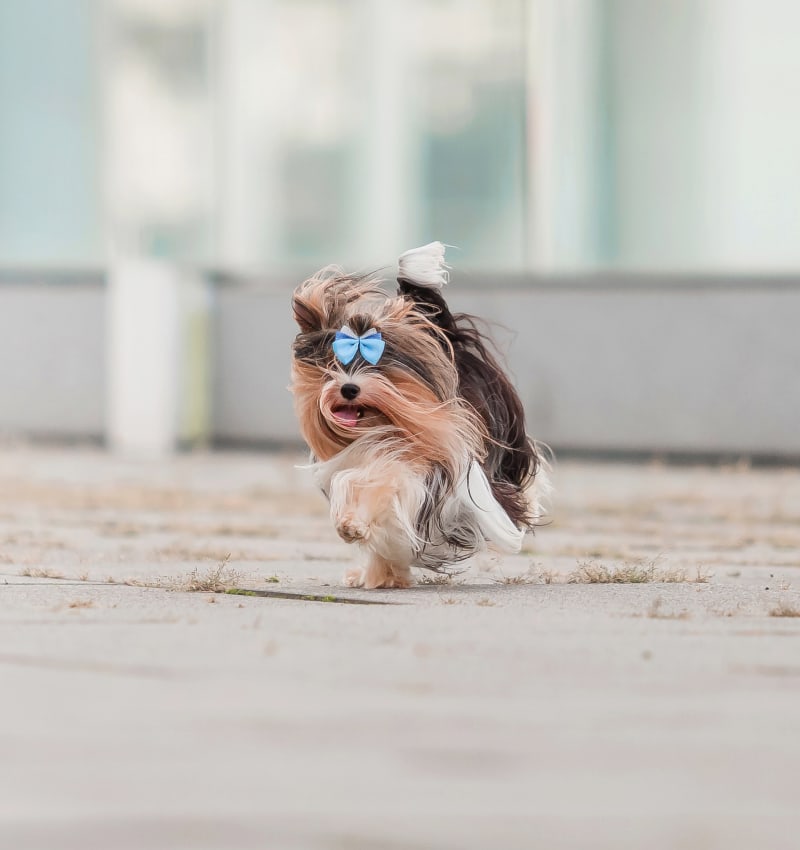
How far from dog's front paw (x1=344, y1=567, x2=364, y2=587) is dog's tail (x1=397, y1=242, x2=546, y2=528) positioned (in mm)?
573

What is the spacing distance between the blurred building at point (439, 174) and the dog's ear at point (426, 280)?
736 centimetres

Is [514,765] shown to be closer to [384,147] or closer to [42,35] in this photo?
[384,147]

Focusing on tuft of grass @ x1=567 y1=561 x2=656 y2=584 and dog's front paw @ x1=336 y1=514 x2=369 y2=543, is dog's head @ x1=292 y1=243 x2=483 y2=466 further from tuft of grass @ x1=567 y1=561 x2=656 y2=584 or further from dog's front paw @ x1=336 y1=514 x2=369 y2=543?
tuft of grass @ x1=567 y1=561 x2=656 y2=584

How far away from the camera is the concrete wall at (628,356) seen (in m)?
12.6

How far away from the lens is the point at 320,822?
290 cm

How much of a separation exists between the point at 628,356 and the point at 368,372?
777cm

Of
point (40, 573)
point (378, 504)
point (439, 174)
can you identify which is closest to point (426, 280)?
point (378, 504)

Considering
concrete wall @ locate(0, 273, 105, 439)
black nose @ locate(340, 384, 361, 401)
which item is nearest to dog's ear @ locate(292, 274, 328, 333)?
black nose @ locate(340, 384, 361, 401)

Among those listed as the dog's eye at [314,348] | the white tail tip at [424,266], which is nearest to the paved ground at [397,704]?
the dog's eye at [314,348]

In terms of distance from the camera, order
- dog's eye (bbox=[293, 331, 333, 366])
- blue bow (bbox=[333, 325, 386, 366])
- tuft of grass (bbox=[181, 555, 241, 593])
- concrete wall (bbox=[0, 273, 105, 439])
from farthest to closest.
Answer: concrete wall (bbox=[0, 273, 105, 439]) < tuft of grass (bbox=[181, 555, 241, 593]) < dog's eye (bbox=[293, 331, 333, 366]) < blue bow (bbox=[333, 325, 386, 366])

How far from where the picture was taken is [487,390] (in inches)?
228

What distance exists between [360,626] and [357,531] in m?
0.58

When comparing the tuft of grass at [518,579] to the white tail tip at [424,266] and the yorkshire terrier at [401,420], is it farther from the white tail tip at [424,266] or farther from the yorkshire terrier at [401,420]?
the white tail tip at [424,266]

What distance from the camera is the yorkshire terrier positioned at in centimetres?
538
